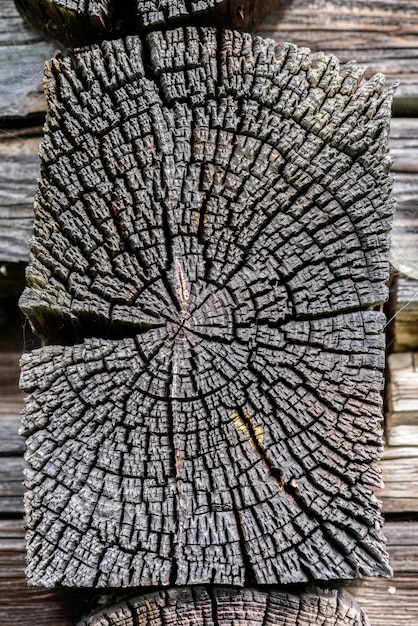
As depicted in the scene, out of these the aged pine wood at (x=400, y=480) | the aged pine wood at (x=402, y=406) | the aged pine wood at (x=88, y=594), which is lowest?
the aged pine wood at (x=88, y=594)

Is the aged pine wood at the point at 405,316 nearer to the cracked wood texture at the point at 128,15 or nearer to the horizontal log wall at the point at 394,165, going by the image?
the horizontal log wall at the point at 394,165

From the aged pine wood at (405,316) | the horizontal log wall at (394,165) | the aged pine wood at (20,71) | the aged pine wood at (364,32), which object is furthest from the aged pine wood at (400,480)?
the aged pine wood at (20,71)

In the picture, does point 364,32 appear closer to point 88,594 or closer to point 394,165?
point 394,165

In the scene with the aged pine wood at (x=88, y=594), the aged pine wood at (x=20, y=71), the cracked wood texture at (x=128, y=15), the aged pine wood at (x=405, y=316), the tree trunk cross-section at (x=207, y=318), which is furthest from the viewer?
the aged pine wood at (x=20, y=71)

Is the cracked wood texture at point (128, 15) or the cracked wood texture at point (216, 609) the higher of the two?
the cracked wood texture at point (128, 15)

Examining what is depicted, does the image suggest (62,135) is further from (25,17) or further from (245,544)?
(245,544)

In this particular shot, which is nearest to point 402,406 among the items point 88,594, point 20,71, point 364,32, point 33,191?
point 88,594

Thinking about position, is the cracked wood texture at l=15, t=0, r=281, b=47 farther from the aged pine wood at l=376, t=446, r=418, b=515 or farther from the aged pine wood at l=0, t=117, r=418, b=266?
the aged pine wood at l=376, t=446, r=418, b=515
